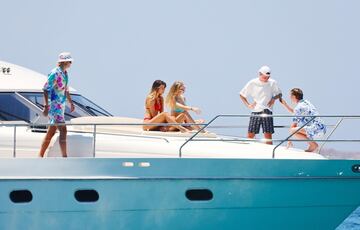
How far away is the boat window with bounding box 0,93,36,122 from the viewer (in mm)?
18938

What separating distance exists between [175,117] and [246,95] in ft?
3.94

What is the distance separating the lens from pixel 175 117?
1884 centimetres

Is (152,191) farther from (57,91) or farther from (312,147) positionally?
(312,147)

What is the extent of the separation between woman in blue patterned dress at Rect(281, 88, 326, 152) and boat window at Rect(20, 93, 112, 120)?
3.74 m

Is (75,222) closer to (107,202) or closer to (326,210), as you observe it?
(107,202)

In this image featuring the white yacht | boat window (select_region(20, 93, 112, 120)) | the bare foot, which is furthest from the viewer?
boat window (select_region(20, 93, 112, 120))

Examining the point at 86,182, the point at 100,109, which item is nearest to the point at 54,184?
the point at 86,182

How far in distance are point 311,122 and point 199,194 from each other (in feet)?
7.36

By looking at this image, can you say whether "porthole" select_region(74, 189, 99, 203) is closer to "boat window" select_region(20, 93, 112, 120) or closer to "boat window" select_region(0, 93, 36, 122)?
"boat window" select_region(0, 93, 36, 122)

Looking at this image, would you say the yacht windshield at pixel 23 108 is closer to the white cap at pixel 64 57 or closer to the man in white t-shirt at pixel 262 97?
the white cap at pixel 64 57

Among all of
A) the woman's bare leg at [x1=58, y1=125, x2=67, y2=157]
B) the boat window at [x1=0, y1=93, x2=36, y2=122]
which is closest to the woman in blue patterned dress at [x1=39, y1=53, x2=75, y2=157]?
the woman's bare leg at [x1=58, y1=125, x2=67, y2=157]

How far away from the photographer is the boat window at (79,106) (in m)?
19.4

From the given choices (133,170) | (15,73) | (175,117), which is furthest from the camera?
(15,73)

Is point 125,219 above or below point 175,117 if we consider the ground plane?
below
